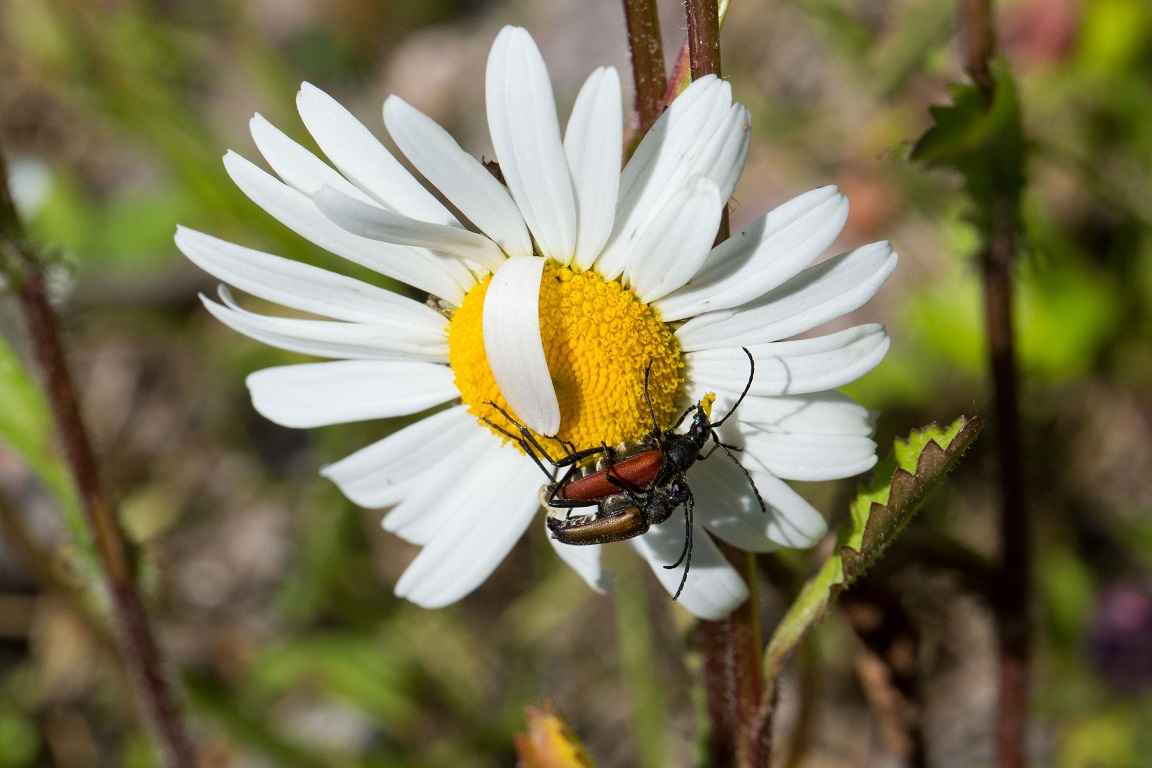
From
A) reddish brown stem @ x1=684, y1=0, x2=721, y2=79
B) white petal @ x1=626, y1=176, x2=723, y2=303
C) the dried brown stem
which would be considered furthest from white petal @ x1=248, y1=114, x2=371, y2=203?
the dried brown stem

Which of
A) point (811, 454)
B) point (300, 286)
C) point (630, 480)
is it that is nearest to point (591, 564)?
point (630, 480)

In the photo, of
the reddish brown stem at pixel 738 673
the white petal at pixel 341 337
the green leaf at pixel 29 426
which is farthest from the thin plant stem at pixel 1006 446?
the green leaf at pixel 29 426

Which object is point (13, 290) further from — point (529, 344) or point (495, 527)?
point (529, 344)

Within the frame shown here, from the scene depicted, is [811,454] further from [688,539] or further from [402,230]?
[402,230]

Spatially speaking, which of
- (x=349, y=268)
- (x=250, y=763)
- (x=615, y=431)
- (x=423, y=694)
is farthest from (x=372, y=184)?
(x=250, y=763)

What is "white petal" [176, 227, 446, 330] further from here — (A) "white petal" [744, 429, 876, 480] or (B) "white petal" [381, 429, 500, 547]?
(A) "white petal" [744, 429, 876, 480]

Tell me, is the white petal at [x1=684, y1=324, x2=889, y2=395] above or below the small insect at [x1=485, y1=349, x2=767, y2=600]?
above
